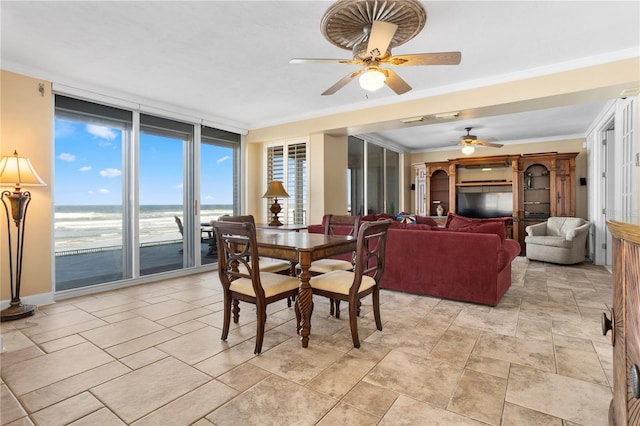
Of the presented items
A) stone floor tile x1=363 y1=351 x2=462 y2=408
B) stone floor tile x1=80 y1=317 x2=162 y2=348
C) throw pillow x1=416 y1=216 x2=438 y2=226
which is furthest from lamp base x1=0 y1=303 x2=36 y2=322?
throw pillow x1=416 y1=216 x2=438 y2=226

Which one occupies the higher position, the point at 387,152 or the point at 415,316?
the point at 387,152

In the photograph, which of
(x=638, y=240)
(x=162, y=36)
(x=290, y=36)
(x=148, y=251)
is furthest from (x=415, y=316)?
(x=148, y=251)

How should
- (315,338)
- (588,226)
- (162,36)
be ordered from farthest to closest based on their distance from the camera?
1. (588,226)
2. (162,36)
3. (315,338)

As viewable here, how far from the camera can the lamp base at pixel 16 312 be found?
304cm

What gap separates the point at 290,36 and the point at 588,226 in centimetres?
582

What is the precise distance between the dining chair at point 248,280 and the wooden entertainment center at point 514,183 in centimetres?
600

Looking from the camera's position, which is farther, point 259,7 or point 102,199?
point 102,199

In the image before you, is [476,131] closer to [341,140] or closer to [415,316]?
[341,140]

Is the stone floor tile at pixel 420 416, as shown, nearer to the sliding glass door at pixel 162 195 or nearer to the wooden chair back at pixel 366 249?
the wooden chair back at pixel 366 249

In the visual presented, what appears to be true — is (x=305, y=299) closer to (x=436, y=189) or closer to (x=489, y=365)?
(x=489, y=365)

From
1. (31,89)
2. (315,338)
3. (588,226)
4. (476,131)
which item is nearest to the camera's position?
(315,338)

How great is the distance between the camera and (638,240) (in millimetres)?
912

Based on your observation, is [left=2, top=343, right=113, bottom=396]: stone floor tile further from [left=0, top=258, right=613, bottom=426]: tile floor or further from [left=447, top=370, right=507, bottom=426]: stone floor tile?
[left=447, top=370, right=507, bottom=426]: stone floor tile

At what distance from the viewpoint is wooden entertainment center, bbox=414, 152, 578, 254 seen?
673 cm
